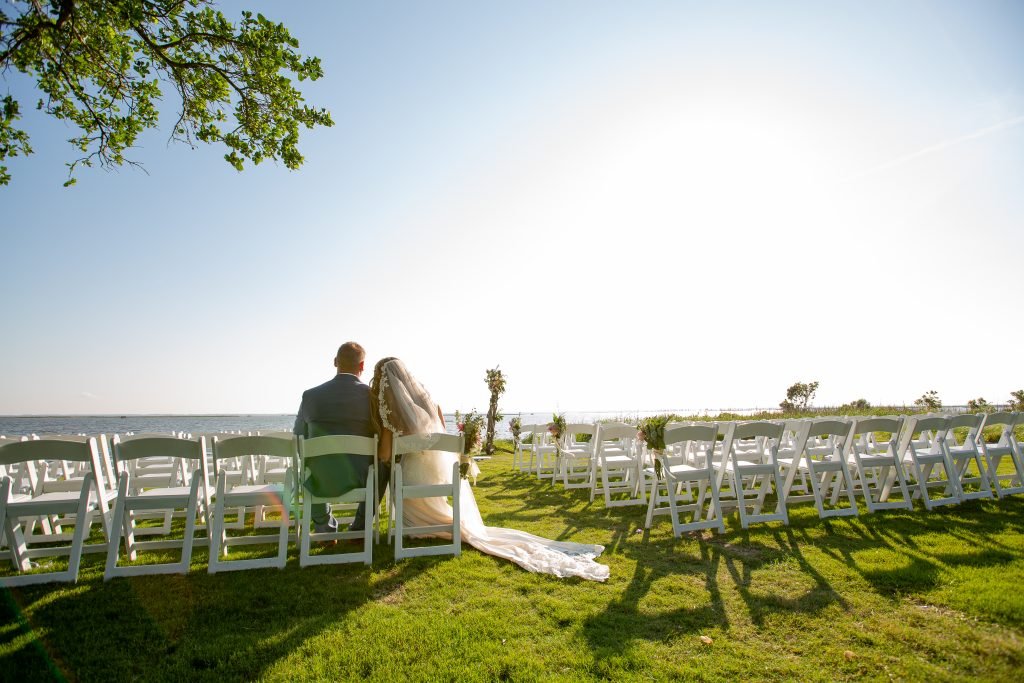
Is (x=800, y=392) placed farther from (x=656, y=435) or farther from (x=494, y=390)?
(x=656, y=435)

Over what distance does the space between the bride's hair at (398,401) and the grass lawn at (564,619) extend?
52.0 inches

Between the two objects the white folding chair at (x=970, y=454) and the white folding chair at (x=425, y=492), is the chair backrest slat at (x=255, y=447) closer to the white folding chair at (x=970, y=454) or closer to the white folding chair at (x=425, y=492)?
the white folding chair at (x=425, y=492)

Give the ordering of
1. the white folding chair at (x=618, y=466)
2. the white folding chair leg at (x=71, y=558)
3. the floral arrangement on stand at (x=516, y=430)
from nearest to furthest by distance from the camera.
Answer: the white folding chair leg at (x=71, y=558)
the white folding chair at (x=618, y=466)
the floral arrangement on stand at (x=516, y=430)

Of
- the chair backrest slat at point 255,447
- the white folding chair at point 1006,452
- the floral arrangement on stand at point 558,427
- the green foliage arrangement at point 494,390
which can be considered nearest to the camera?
the chair backrest slat at point 255,447

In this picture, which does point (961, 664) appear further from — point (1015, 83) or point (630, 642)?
point (1015, 83)

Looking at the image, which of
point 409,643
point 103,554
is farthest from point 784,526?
point 103,554

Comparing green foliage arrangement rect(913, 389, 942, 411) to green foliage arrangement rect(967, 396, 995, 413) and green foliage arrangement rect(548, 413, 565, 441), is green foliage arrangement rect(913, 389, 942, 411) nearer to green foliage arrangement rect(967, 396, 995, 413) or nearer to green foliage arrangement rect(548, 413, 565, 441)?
green foliage arrangement rect(967, 396, 995, 413)

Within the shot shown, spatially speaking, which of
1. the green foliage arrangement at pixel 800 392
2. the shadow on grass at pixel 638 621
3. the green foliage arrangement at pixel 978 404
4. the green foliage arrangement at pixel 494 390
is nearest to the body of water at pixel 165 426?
the green foliage arrangement at pixel 494 390

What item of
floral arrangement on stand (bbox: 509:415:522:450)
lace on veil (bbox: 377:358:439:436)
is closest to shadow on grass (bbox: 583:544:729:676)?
lace on veil (bbox: 377:358:439:436)

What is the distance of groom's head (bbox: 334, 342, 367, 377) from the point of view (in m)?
5.59

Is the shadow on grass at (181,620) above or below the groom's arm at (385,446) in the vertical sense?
below

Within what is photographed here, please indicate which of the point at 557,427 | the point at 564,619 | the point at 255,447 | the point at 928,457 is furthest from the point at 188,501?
the point at 928,457

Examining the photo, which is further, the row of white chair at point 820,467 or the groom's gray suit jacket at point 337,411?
the row of white chair at point 820,467

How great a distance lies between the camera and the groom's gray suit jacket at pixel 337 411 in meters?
5.31
